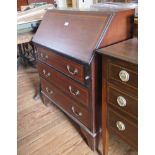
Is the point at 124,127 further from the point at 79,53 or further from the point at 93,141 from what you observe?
the point at 79,53

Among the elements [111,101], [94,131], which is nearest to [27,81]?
[94,131]

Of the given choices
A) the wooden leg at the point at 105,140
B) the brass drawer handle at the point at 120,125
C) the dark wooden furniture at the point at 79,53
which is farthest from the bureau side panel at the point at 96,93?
the brass drawer handle at the point at 120,125

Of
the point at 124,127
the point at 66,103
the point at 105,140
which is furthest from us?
the point at 66,103

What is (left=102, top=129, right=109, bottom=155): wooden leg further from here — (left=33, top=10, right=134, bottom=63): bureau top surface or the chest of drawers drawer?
(left=33, top=10, right=134, bottom=63): bureau top surface

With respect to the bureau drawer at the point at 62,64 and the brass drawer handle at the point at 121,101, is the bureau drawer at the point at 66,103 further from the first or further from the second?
the brass drawer handle at the point at 121,101

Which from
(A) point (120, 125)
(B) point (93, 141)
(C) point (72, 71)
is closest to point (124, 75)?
(A) point (120, 125)

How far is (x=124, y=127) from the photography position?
1240mm

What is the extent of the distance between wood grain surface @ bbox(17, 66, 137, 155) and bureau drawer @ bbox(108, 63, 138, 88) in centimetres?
72

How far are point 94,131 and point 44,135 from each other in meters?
0.54

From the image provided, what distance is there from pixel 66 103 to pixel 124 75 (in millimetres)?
788

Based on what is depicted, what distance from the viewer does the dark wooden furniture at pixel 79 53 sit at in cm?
130

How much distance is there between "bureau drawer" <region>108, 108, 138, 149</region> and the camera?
3.89 feet
